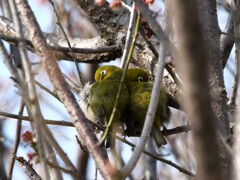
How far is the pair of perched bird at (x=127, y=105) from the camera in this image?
3188 mm

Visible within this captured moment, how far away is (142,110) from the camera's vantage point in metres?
3.18

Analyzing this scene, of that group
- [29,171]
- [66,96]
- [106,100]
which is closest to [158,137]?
[106,100]

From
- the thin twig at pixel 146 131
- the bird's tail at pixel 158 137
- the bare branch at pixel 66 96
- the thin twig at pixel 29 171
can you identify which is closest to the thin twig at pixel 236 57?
the bird's tail at pixel 158 137

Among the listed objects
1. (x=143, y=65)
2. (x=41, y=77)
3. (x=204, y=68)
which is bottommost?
(x=204, y=68)

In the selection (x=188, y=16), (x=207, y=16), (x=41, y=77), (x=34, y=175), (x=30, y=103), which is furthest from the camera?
(x=41, y=77)

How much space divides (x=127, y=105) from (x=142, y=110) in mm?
167

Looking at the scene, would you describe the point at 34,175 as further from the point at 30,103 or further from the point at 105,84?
the point at 105,84

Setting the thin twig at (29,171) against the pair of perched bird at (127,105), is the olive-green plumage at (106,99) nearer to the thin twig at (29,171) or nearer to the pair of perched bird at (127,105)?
the pair of perched bird at (127,105)

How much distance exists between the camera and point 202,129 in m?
0.91

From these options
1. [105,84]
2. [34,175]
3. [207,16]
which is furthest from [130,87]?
[34,175]

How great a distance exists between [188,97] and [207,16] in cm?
204

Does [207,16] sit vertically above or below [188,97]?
above

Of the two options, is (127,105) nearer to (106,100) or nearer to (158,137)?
(106,100)

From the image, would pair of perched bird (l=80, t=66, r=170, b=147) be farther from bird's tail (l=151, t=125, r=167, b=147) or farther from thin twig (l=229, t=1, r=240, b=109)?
thin twig (l=229, t=1, r=240, b=109)
